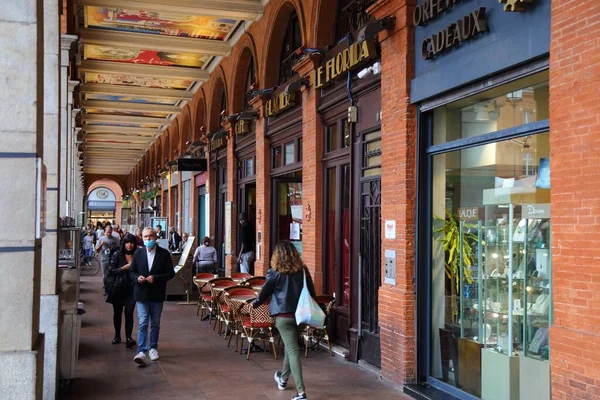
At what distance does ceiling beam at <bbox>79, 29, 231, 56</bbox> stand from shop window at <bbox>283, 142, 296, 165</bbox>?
17.5 feet

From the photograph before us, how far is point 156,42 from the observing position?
17.0m

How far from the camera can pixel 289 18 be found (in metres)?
13.2

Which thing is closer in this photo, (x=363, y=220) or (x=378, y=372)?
(x=378, y=372)

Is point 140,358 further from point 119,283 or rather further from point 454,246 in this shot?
point 454,246

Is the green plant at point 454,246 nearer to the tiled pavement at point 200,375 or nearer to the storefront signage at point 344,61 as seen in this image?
the tiled pavement at point 200,375

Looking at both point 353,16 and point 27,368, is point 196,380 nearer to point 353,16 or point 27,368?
point 27,368

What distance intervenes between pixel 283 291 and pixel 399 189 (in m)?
1.78

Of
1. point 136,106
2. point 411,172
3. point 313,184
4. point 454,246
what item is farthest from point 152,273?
point 136,106

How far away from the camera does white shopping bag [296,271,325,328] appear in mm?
6859

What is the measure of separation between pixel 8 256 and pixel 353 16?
702cm

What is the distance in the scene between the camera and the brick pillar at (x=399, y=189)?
7654 millimetres

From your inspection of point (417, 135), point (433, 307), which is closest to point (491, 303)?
point (433, 307)

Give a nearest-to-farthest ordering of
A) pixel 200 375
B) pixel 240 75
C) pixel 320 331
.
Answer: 1. pixel 200 375
2. pixel 320 331
3. pixel 240 75

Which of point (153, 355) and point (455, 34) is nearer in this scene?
point (455, 34)
